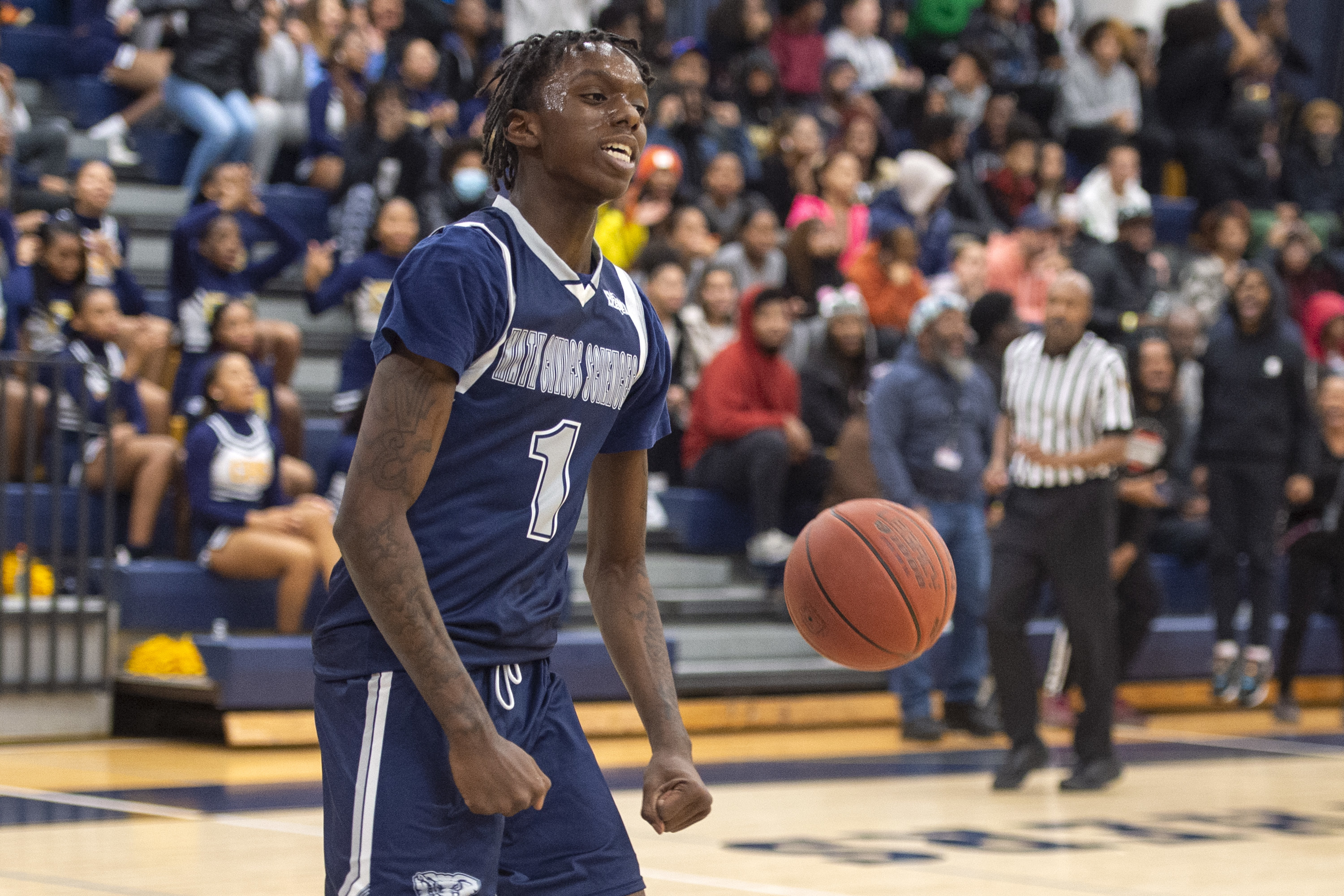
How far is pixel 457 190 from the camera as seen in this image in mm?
10375

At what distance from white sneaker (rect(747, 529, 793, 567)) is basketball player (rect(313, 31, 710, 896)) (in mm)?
6824

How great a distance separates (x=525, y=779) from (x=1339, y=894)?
154 inches

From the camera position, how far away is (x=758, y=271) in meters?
11.0

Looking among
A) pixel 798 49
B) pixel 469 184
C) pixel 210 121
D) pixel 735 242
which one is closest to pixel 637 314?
pixel 469 184

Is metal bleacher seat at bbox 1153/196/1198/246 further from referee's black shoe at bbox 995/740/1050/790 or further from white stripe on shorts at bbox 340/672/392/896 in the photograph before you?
white stripe on shorts at bbox 340/672/392/896

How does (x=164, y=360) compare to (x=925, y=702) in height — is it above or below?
above

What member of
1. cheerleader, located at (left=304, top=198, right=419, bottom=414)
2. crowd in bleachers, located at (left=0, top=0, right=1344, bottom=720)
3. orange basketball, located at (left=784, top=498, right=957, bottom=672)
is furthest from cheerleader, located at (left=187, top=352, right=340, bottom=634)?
orange basketball, located at (left=784, top=498, right=957, bottom=672)

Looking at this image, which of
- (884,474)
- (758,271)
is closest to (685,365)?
(758,271)

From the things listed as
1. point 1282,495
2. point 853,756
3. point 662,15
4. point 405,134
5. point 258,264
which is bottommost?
point 853,756

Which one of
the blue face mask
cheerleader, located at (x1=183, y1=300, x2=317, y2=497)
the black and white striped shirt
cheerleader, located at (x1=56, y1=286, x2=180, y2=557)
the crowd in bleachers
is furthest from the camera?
the blue face mask

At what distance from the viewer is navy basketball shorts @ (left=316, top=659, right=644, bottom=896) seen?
8.37 ft

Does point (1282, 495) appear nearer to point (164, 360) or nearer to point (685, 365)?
point (685, 365)

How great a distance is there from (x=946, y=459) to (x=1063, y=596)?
1.84 meters

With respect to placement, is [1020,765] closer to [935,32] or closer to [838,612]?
[838,612]
